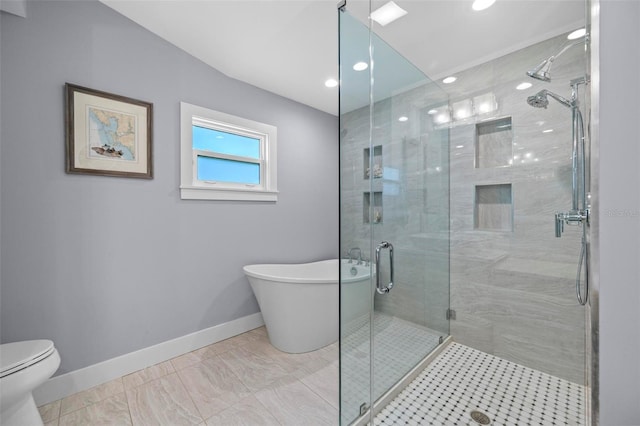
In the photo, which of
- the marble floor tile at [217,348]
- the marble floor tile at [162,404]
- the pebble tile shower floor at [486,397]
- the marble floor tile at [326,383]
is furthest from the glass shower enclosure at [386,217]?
the marble floor tile at [217,348]

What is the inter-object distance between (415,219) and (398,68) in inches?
39.1

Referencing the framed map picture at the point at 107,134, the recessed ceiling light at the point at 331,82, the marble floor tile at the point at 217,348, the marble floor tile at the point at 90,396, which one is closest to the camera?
the marble floor tile at the point at 90,396

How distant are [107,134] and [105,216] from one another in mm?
564

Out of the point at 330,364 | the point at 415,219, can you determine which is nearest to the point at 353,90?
the point at 415,219

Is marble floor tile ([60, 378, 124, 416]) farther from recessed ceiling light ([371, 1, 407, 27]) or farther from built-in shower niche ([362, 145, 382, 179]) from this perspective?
recessed ceiling light ([371, 1, 407, 27])

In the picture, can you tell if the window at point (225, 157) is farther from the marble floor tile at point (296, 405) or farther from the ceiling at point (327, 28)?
the marble floor tile at point (296, 405)

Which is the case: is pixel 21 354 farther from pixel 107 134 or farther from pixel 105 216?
pixel 107 134

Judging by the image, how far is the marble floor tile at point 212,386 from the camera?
61.7 inches

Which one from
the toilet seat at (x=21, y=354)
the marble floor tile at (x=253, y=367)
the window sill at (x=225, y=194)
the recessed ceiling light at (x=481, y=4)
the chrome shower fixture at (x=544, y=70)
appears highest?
the recessed ceiling light at (x=481, y=4)

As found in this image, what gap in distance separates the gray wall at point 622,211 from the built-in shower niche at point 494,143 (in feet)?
3.99

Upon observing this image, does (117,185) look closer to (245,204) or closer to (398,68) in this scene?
(245,204)

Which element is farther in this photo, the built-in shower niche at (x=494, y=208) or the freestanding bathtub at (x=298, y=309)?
the freestanding bathtub at (x=298, y=309)

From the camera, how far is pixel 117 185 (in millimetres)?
1841

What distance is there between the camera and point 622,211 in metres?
0.72
